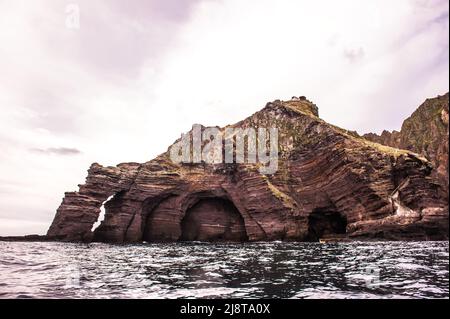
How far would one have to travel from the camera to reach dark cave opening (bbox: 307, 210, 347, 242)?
74625mm

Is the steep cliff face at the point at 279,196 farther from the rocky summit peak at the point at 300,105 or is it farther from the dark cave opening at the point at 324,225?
the rocky summit peak at the point at 300,105

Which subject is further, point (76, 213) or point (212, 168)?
point (212, 168)

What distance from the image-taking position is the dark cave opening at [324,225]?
245 feet

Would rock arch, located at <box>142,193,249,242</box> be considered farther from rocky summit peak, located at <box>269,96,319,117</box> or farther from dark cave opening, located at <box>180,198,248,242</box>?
rocky summit peak, located at <box>269,96,319,117</box>

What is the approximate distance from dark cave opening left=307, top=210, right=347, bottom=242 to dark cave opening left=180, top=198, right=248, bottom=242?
56.5ft

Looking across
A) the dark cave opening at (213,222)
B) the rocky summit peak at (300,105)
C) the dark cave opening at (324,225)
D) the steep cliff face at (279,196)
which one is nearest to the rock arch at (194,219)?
the dark cave opening at (213,222)

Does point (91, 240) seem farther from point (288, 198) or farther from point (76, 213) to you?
point (288, 198)

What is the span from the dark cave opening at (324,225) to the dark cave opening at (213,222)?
17213 millimetres

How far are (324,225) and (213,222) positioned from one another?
28483mm

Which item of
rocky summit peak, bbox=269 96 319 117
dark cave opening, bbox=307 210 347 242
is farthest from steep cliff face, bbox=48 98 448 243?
rocky summit peak, bbox=269 96 319 117

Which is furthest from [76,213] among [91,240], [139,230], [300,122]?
[300,122]

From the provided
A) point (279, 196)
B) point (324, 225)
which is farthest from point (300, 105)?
point (324, 225)
